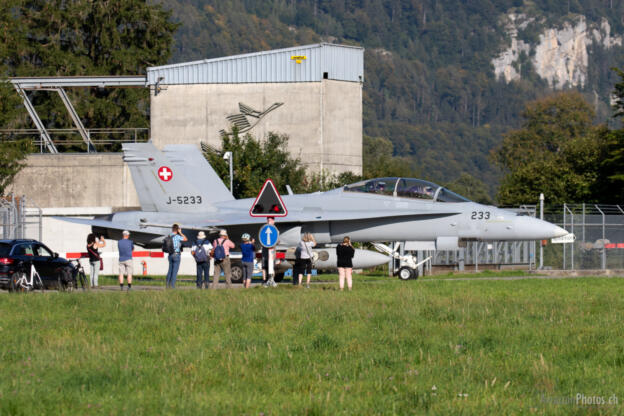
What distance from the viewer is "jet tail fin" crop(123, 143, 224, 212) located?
29.7 meters

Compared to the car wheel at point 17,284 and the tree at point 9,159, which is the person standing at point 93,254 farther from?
the tree at point 9,159

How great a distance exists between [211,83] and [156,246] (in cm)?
2502

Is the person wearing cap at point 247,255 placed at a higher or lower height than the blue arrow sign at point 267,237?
lower

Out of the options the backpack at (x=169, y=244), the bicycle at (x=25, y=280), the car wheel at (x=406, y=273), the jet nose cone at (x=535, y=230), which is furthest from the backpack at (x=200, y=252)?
the jet nose cone at (x=535, y=230)

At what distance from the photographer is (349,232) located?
2716 cm

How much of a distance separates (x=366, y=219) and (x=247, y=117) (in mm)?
26953

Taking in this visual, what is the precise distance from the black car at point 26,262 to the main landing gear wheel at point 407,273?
34.5ft

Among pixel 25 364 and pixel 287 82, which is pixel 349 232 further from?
pixel 287 82

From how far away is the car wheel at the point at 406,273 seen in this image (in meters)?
28.6

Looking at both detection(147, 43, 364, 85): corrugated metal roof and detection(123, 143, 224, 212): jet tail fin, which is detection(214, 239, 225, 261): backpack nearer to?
detection(123, 143, 224, 212): jet tail fin

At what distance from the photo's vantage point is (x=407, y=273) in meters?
28.7

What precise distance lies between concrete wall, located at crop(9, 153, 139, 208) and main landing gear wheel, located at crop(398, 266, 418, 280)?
2403 centimetres

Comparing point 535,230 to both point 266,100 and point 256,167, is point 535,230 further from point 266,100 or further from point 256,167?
point 266,100

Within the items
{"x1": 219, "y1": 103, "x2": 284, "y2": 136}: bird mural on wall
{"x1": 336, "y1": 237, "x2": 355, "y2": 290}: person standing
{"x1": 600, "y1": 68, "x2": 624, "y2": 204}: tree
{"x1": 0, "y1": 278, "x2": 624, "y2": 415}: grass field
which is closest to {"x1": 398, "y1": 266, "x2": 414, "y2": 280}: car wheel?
{"x1": 336, "y1": 237, "x2": 355, "y2": 290}: person standing
